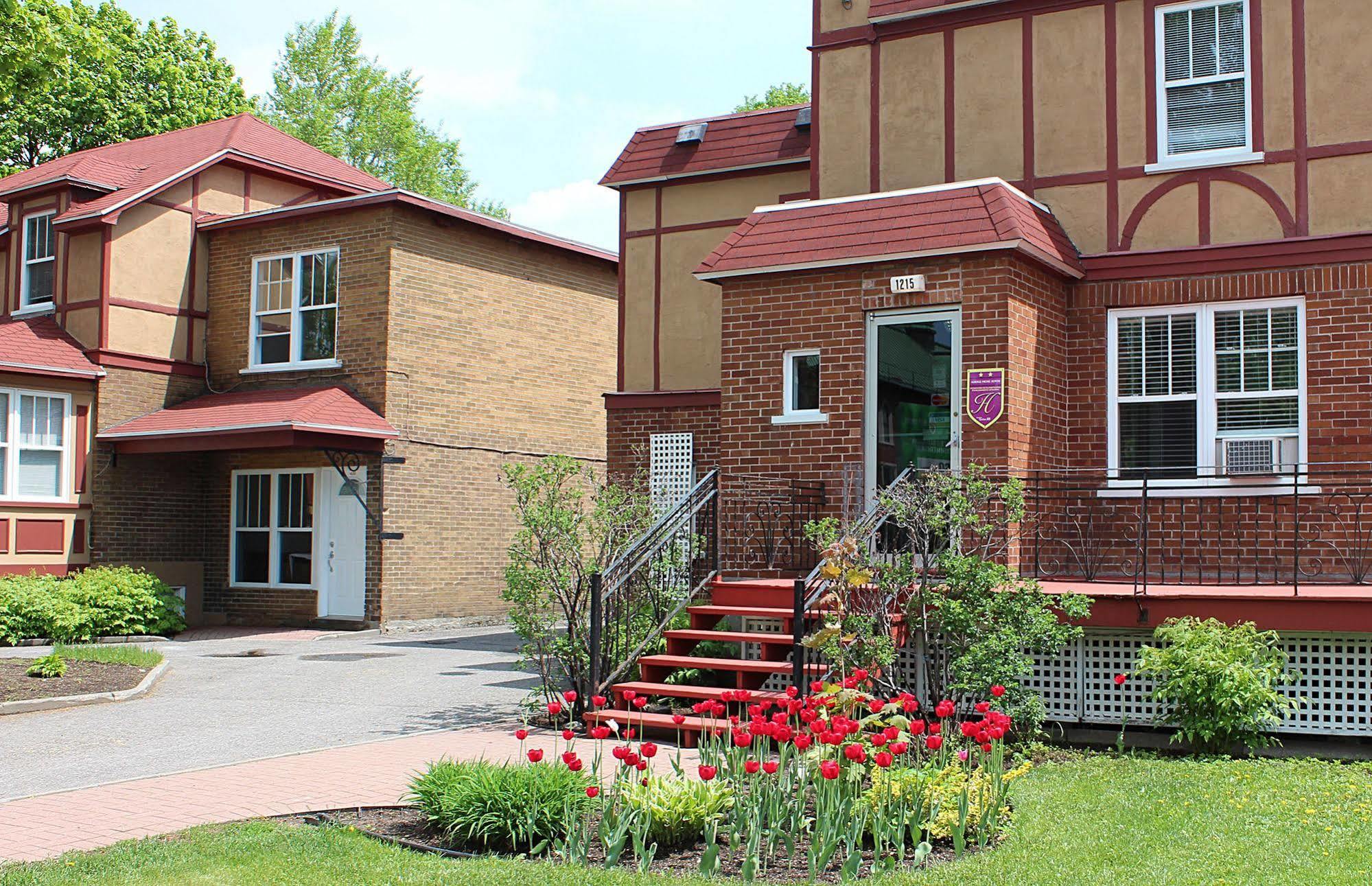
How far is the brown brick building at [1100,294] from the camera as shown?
39.4 ft

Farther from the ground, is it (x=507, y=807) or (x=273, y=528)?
(x=273, y=528)

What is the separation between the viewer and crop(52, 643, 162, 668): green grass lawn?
49.8ft

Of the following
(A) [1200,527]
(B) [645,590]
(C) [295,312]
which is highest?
(C) [295,312]

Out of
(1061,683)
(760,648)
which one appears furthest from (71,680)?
(1061,683)

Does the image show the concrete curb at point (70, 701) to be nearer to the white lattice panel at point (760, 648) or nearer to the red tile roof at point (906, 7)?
the white lattice panel at point (760, 648)

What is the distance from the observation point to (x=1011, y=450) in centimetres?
1193

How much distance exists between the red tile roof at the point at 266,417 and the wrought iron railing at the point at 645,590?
27.3ft

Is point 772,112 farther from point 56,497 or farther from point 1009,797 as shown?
point 56,497

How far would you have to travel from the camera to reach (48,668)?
13.8 meters

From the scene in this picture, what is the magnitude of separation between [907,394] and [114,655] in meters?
9.64

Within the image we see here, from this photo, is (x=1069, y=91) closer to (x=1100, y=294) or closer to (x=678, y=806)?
(x=1100, y=294)

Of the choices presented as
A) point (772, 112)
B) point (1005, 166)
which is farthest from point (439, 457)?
point (1005, 166)

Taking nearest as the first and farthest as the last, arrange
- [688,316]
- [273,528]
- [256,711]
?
1. [256,711]
2. [688,316]
3. [273,528]

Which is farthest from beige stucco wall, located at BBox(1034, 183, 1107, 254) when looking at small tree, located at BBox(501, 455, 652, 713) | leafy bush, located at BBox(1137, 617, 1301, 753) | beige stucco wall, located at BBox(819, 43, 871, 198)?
small tree, located at BBox(501, 455, 652, 713)
